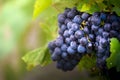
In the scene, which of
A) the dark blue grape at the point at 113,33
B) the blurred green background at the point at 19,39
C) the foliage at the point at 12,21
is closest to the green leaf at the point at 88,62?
the dark blue grape at the point at 113,33

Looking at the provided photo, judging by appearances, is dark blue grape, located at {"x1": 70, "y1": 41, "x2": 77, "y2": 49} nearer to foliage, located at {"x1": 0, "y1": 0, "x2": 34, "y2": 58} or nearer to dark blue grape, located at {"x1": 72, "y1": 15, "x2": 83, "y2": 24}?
dark blue grape, located at {"x1": 72, "y1": 15, "x2": 83, "y2": 24}

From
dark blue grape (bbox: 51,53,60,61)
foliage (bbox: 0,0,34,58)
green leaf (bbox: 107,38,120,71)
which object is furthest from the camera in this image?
foliage (bbox: 0,0,34,58)

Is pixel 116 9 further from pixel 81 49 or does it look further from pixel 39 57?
pixel 39 57

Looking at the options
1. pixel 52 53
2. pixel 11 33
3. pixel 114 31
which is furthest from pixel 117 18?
pixel 11 33

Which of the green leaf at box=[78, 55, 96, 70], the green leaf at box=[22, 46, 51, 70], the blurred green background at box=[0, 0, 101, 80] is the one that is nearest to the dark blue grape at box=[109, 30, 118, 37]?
the green leaf at box=[78, 55, 96, 70]

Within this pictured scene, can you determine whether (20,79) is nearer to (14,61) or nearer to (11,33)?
(14,61)

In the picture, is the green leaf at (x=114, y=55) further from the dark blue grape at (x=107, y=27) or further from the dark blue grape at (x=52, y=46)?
the dark blue grape at (x=52, y=46)
